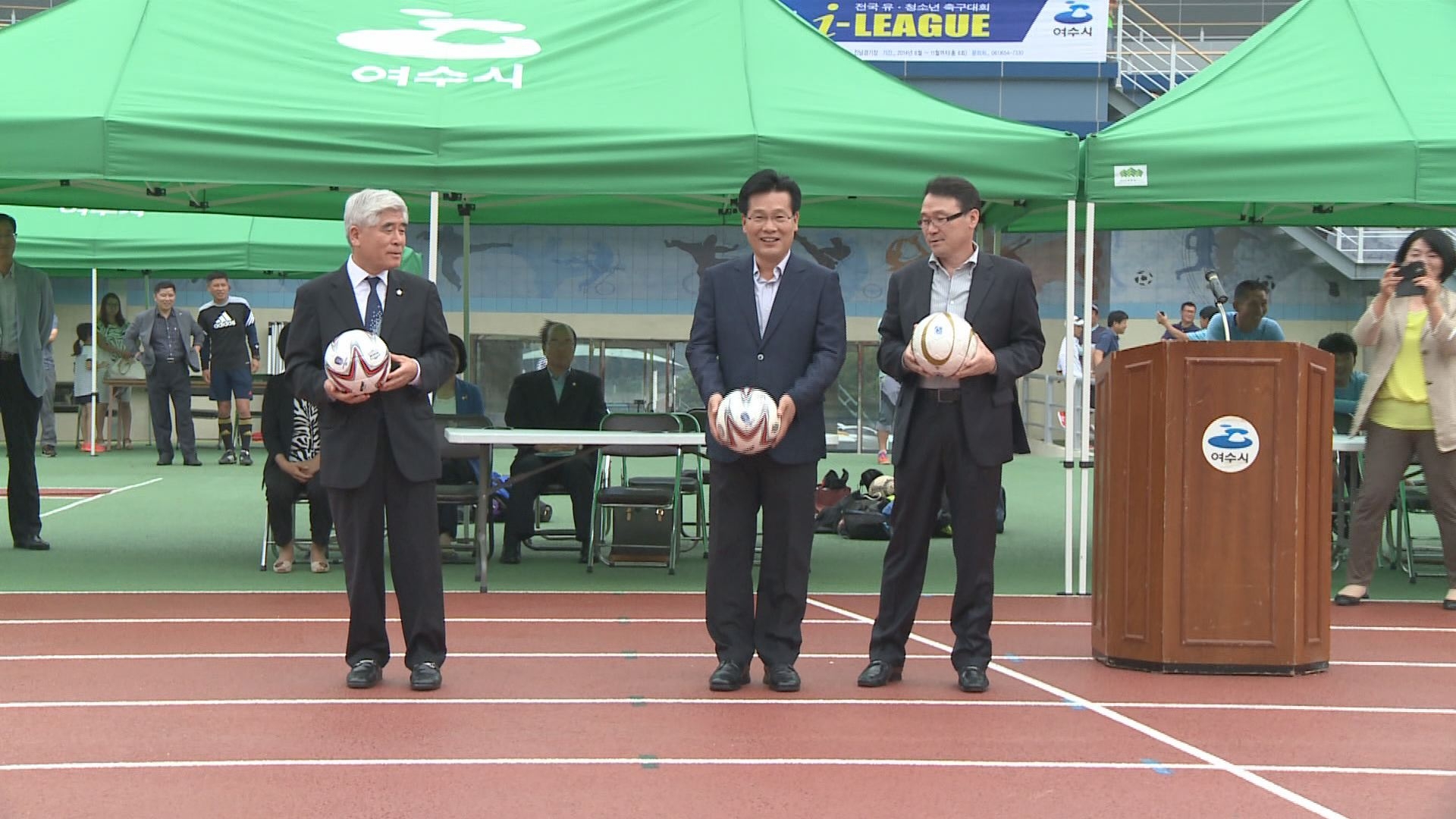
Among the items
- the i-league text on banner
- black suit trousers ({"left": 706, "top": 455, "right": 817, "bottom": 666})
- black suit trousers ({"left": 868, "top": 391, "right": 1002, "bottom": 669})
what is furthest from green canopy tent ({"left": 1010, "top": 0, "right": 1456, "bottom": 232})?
the i-league text on banner

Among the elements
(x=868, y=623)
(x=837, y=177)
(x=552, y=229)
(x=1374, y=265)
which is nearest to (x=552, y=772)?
(x=868, y=623)

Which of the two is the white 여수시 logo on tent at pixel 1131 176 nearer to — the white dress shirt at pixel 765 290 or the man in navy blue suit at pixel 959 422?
the man in navy blue suit at pixel 959 422

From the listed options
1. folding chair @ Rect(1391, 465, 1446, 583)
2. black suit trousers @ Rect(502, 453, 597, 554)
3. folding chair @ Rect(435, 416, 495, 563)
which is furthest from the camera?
black suit trousers @ Rect(502, 453, 597, 554)

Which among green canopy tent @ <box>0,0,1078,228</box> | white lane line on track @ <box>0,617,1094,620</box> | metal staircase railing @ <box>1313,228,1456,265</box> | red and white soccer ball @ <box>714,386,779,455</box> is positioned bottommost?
white lane line on track @ <box>0,617,1094,620</box>

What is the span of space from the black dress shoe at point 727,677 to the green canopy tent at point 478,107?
3552 millimetres

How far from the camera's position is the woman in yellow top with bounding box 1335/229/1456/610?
916 cm

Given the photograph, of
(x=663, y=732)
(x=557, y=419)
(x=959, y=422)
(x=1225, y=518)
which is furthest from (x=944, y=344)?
(x=557, y=419)

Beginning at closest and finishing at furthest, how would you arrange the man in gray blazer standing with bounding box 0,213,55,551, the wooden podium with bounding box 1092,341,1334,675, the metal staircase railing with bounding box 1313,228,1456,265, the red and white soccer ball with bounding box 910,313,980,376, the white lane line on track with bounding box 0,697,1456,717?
the white lane line on track with bounding box 0,697,1456,717, the red and white soccer ball with bounding box 910,313,980,376, the wooden podium with bounding box 1092,341,1334,675, the man in gray blazer standing with bounding box 0,213,55,551, the metal staircase railing with bounding box 1313,228,1456,265

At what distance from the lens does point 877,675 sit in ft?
21.7

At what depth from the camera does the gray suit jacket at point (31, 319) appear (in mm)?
10539

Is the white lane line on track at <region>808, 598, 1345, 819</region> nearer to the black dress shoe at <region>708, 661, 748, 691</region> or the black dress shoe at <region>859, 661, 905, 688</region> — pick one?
the black dress shoe at <region>859, 661, 905, 688</region>

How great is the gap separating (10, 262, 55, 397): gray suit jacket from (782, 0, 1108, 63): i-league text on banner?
1690 cm

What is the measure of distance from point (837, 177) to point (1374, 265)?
18.5 m

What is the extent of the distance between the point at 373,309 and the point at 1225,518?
11.9 ft
